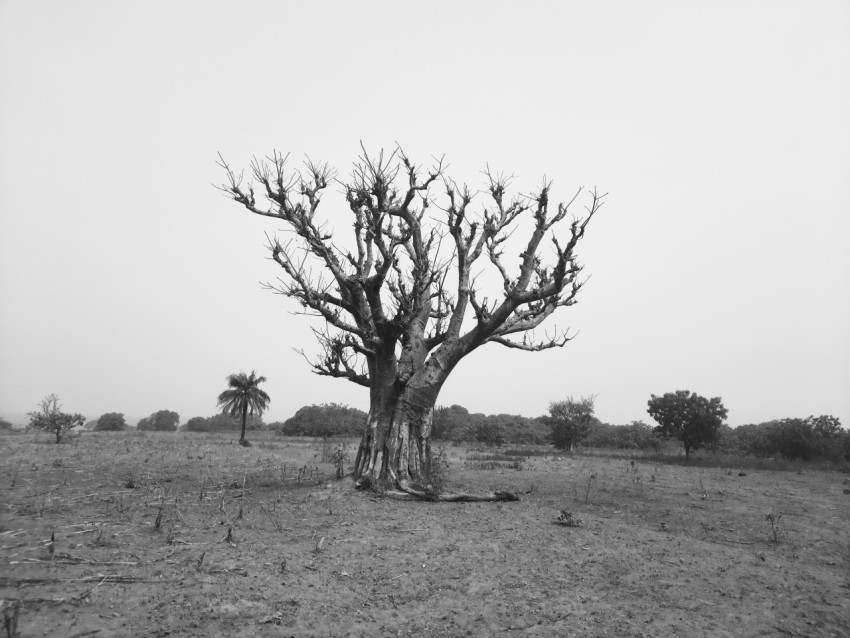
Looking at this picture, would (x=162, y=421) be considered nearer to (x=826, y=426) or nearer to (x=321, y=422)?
(x=321, y=422)

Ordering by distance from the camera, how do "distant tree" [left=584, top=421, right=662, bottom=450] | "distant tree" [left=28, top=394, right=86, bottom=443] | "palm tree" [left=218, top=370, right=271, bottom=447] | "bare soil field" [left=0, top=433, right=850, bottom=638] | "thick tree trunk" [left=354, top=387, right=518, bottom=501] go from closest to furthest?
"bare soil field" [left=0, top=433, right=850, bottom=638], "thick tree trunk" [left=354, top=387, right=518, bottom=501], "distant tree" [left=28, top=394, right=86, bottom=443], "palm tree" [left=218, top=370, right=271, bottom=447], "distant tree" [left=584, top=421, right=662, bottom=450]

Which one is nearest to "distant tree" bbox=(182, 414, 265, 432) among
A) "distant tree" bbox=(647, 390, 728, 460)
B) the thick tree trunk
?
"distant tree" bbox=(647, 390, 728, 460)

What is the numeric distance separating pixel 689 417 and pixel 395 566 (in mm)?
31761

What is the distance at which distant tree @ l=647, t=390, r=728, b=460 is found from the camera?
100 feet

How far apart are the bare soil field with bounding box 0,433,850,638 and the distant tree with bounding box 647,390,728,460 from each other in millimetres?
23695

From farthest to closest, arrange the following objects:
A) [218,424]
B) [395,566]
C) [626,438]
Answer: [218,424]
[626,438]
[395,566]

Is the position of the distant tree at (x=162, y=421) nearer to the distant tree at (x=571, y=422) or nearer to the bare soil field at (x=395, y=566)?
the distant tree at (x=571, y=422)

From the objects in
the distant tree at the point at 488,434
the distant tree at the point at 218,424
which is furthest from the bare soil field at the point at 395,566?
the distant tree at the point at 218,424

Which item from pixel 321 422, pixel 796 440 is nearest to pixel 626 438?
pixel 796 440

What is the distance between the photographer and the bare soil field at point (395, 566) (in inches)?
149

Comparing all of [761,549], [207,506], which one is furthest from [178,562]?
[761,549]

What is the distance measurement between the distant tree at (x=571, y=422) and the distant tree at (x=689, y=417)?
14.6 feet

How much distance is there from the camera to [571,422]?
34.1m

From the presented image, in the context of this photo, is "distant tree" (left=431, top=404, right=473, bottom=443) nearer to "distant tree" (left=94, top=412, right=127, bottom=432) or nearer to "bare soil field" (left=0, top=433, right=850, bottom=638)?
"bare soil field" (left=0, top=433, right=850, bottom=638)
